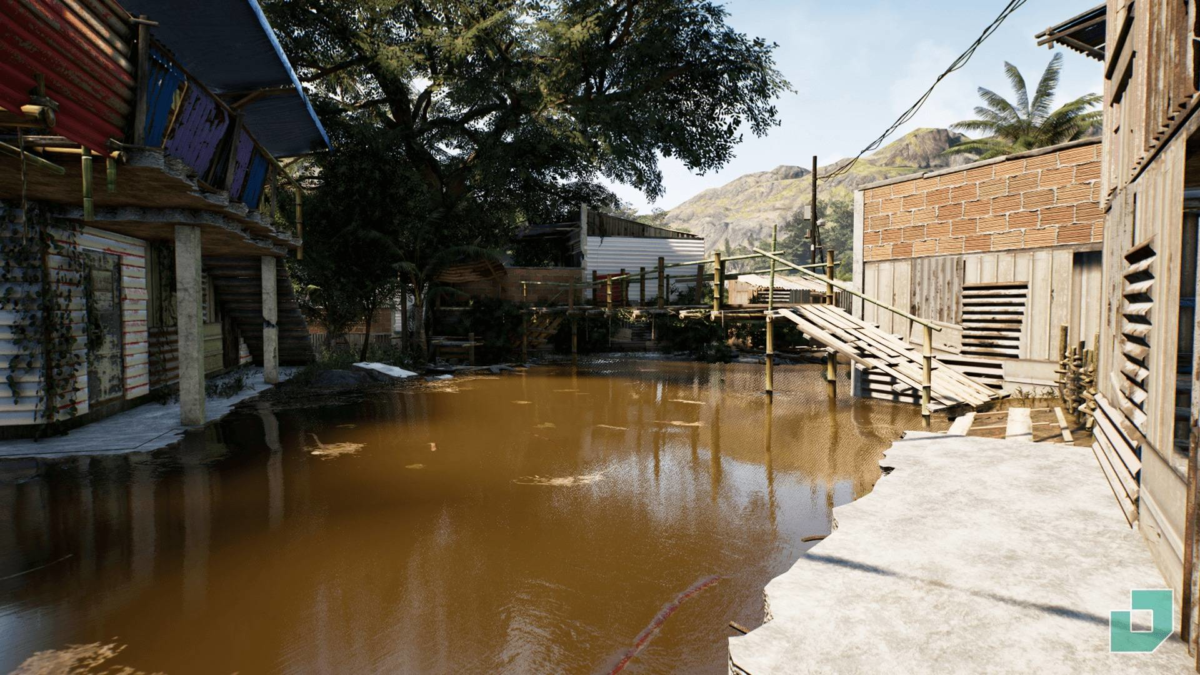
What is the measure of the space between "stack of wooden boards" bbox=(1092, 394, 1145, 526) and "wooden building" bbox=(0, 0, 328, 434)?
9687mm

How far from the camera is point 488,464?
27.3 feet

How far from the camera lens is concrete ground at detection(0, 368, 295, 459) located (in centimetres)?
858

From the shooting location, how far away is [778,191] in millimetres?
172250

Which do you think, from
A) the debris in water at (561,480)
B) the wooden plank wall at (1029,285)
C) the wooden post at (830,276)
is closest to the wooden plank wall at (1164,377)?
the debris in water at (561,480)

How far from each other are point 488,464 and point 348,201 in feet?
47.9

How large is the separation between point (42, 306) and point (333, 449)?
14.6 ft

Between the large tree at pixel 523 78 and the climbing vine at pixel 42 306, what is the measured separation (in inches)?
476

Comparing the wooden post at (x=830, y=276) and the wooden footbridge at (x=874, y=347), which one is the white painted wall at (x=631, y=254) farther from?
the wooden post at (x=830, y=276)

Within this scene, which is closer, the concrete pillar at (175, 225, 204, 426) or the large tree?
the concrete pillar at (175, 225, 204, 426)

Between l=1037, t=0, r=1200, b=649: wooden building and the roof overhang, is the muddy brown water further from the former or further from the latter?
the roof overhang

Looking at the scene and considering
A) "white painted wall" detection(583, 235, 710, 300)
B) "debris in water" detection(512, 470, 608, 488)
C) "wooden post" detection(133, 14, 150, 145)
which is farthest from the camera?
"white painted wall" detection(583, 235, 710, 300)

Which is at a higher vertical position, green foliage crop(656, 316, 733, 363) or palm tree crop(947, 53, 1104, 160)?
palm tree crop(947, 53, 1104, 160)

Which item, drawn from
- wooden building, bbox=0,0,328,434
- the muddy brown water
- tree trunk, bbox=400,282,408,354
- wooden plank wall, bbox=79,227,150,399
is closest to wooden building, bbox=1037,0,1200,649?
the muddy brown water

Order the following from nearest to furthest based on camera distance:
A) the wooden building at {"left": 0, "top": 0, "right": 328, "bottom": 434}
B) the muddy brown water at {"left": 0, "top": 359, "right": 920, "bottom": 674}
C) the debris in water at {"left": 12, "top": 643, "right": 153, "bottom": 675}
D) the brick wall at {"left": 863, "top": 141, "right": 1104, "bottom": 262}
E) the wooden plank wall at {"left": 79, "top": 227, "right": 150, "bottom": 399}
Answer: the debris in water at {"left": 12, "top": 643, "right": 153, "bottom": 675}
the muddy brown water at {"left": 0, "top": 359, "right": 920, "bottom": 674}
the wooden building at {"left": 0, "top": 0, "right": 328, "bottom": 434}
the brick wall at {"left": 863, "top": 141, "right": 1104, "bottom": 262}
the wooden plank wall at {"left": 79, "top": 227, "right": 150, "bottom": 399}
